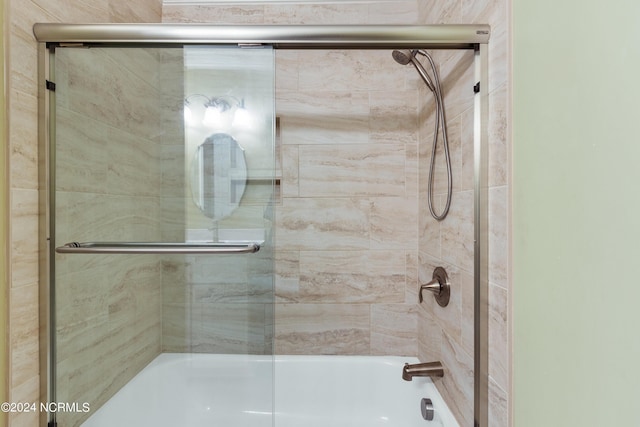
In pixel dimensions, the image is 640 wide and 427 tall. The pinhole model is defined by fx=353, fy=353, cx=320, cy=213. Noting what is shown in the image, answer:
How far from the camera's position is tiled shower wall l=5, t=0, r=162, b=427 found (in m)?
0.96

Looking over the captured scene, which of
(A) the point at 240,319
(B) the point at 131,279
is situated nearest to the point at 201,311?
(A) the point at 240,319

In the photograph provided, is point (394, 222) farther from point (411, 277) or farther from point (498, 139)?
point (498, 139)

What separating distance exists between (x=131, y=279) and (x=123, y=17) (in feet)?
3.59

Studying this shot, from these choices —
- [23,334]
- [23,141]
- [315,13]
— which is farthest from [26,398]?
[315,13]

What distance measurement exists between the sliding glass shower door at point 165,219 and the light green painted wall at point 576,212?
0.70 m

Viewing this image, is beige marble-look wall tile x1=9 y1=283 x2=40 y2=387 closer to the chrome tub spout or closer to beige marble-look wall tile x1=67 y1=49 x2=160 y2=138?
beige marble-look wall tile x1=67 y1=49 x2=160 y2=138

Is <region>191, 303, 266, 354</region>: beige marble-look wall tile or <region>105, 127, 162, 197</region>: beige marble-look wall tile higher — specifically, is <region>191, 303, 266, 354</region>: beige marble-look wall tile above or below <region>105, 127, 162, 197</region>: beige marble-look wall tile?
below

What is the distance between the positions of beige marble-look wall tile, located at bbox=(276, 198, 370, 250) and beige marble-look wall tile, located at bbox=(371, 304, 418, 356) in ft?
1.10

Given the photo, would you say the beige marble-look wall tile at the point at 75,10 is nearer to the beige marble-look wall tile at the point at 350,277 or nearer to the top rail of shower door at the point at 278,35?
the top rail of shower door at the point at 278,35

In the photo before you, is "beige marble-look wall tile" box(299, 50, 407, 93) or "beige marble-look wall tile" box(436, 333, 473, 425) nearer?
"beige marble-look wall tile" box(436, 333, 473, 425)

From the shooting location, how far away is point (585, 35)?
60 cm

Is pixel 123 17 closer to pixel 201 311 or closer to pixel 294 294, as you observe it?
pixel 201 311

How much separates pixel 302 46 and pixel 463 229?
77 centimetres

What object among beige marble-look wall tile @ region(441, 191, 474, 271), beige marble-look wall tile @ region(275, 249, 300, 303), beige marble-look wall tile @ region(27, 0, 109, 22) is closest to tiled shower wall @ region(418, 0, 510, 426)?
beige marble-look wall tile @ region(441, 191, 474, 271)
